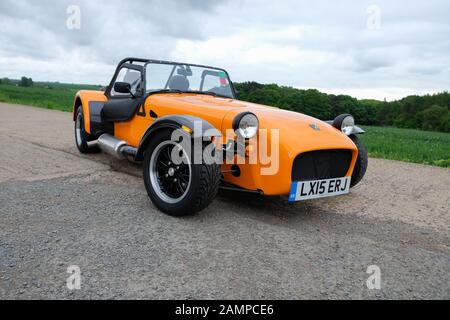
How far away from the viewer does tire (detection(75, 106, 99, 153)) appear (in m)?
6.68

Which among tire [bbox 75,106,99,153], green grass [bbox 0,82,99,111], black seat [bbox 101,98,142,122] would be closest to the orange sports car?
black seat [bbox 101,98,142,122]

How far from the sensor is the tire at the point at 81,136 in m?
6.68

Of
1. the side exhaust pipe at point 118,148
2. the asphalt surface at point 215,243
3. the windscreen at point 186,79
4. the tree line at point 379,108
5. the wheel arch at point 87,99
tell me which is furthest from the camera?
the tree line at point 379,108

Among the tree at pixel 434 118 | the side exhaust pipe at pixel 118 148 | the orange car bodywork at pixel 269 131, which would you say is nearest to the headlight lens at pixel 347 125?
the orange car bodywork at pixel 269 131

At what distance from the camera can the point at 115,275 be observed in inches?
102

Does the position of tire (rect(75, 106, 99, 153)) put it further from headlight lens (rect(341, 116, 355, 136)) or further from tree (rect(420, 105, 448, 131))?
tree (rect(420, 105, 448, 131))

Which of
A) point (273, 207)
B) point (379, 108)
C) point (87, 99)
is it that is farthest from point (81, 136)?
point (379, 108)

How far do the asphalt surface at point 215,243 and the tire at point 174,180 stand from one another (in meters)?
0.16

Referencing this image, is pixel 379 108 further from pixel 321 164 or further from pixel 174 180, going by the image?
pixel 174 180

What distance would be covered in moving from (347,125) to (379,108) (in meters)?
61.1

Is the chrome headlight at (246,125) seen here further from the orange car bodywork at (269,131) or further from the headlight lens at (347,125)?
the headlight lens at (347,125)

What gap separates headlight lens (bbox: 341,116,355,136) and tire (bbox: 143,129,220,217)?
6.11 feet

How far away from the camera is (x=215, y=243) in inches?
126

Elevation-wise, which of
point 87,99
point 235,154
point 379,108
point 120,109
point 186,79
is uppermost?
point 186,79
